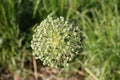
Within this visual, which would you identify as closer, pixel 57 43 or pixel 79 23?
pixel 57 43

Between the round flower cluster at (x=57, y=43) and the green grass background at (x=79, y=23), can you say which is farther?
the green grass background at (x=79, y=23)

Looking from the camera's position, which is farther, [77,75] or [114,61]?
[77,75]

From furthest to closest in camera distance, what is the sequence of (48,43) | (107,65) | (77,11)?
1. (77,11)
2. (107,65)
3. (48,43)

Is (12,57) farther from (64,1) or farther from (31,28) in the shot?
(64,1)

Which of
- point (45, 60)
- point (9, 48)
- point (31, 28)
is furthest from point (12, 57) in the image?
point (45, 60)
